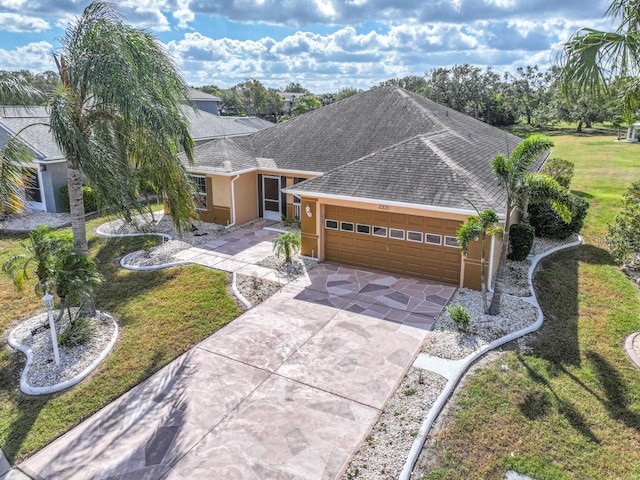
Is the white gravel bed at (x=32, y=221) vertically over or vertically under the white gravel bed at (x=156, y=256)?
over

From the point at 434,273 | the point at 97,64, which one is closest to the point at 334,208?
the point at 434,273

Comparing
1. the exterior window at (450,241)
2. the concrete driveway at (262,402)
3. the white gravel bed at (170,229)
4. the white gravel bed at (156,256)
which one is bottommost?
the concrete driveway at (262,402)

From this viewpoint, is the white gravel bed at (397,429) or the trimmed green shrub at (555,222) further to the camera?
the trimmed green shrub at (555,222)

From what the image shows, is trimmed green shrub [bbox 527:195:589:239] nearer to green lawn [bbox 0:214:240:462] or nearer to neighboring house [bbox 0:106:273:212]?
green lawn [bbox 0:214:240:462]

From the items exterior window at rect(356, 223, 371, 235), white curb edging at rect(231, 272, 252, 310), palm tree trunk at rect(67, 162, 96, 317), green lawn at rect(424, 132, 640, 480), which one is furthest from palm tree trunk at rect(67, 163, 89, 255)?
green lawn at rect(424, 132, 640, 480)

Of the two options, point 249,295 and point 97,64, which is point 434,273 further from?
point 97,64

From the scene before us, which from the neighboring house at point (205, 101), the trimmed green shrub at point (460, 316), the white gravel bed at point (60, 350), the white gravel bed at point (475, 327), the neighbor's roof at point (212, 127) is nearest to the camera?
the white gravel bed at point (60, 350)

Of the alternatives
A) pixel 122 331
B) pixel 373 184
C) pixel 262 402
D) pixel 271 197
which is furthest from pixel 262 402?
pixel 271 197

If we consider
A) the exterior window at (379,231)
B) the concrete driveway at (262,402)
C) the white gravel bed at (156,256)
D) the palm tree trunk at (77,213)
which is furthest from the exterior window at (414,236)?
the palm tree trunk at (77,213)

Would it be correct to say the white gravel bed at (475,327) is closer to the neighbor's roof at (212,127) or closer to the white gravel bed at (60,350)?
the white gravel bed at (60,350)
